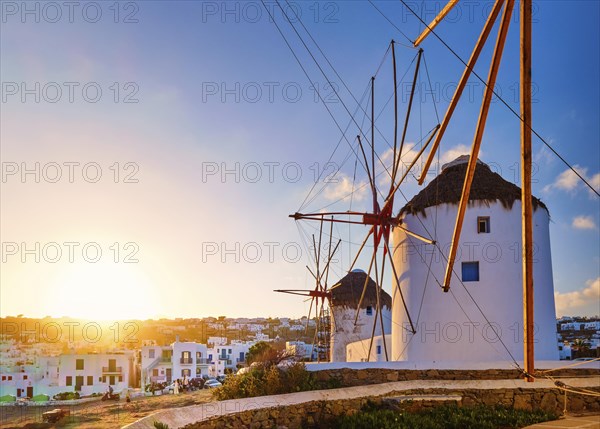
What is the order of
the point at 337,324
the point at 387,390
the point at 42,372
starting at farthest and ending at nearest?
1. the point at 42,372
2. the point at 337,324
3. the point at 387,390

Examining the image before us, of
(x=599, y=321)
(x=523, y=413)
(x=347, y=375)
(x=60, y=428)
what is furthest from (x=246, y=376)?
(x=599, y=321)

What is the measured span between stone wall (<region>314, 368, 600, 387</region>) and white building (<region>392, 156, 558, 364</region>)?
1.81m

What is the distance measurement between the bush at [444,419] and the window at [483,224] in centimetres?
679

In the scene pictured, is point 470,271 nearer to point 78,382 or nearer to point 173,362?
point 78,382

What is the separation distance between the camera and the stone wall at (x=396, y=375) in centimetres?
1633

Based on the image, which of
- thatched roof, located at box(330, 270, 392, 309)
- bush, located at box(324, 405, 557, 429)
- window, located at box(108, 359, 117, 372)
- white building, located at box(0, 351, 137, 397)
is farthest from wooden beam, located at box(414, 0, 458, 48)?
window, located at box(108, 359, 117, 372)

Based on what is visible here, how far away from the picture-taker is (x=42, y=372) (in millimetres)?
50062

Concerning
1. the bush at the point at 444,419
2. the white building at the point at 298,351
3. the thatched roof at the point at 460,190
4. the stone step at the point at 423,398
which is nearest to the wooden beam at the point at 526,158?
the bush at the point at 444,419

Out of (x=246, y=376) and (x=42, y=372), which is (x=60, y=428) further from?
(x=42, y=372)

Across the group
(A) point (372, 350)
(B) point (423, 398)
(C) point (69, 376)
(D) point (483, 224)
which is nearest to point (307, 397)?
(B) point (423, 398)

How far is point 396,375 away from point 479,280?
4.45m

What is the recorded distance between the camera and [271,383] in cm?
1541

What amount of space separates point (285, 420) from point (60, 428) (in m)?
7.30

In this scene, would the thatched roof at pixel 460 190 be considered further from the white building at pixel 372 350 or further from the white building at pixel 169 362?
the white building at pixel 169 362
